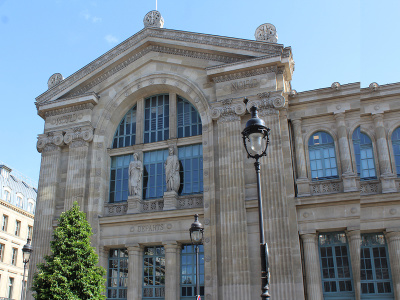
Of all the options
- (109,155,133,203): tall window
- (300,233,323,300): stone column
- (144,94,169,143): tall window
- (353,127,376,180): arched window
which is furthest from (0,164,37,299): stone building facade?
(353,127,376,180): arched window

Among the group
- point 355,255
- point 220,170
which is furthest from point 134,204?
point 355,255

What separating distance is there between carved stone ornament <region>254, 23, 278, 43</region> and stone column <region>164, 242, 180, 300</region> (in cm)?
1199

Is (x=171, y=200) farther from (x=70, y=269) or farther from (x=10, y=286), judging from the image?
(x=10, y=286)

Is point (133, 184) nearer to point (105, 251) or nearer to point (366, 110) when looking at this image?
point (105, 251)

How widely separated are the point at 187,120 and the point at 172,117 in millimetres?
871

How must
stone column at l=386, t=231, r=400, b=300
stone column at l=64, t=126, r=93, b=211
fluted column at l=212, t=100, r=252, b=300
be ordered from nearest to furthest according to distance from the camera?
1. stone column at l=386, t=231, r=400, b=300
2. fluted column at l=212, t=100, r=252, b=300
3. stone column at l=64, t=126, r=93, b=211

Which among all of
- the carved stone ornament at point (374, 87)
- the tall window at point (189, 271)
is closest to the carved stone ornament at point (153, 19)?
the carved stone ornament at point (374, 87)

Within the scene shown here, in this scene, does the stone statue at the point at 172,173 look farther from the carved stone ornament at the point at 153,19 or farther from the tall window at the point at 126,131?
the carved stone ornament at the point at 153,19

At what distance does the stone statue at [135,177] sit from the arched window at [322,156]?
30.1 feet

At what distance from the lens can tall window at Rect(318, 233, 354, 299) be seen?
19.6 m

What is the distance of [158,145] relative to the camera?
80.0 ft

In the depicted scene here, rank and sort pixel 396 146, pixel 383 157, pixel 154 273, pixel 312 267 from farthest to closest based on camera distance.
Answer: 1. pixel 154 273
2. pixel 396 146
3. pixel 383 157
4. pixel 312 267

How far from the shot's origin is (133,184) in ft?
77.4

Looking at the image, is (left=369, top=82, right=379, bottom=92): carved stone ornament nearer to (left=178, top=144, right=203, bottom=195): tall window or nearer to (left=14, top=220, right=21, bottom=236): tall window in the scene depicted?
(left=178, top=144, right=203, bottom=195): tall window
